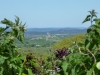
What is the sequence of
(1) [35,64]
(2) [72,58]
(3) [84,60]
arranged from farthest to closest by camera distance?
(1) [35,64], (2) [72,58], (3) [84,60]

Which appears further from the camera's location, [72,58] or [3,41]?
[3,41]

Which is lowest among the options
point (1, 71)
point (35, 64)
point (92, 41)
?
point (35, 64)

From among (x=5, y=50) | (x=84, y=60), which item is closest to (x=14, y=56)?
(x=5, y=50)

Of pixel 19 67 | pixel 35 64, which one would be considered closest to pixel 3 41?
pixel 19 67

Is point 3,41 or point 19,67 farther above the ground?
point 3,41

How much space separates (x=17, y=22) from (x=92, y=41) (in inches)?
26.0

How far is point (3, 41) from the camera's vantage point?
292 cm

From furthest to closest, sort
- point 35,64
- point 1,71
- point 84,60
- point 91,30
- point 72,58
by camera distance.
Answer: point 35,64 < point 91,30 < point 1,71 < point 72,58 < point 84,60

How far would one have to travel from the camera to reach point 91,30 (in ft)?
Result: 10.8

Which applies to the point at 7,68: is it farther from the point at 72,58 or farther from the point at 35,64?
the point at 35,64

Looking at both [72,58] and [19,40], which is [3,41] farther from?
[72,58]

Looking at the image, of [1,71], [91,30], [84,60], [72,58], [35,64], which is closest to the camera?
[84,60]

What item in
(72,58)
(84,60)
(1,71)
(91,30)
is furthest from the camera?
(91,30)

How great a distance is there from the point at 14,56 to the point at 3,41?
7.2 inches
